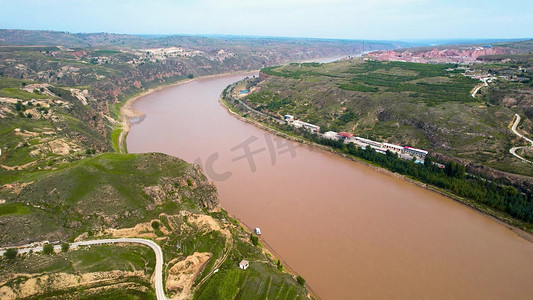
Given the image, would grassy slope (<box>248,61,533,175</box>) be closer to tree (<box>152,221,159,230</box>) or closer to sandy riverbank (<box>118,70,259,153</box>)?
sandy riverbank (<box>118,70,259,153</box>)

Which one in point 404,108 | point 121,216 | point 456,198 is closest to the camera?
point 121,216

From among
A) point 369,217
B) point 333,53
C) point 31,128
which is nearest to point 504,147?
point 369,217

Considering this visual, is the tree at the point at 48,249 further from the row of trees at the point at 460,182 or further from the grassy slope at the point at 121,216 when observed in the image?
the row of trees at the point at 460,182

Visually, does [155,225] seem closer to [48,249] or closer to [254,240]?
[48,249]

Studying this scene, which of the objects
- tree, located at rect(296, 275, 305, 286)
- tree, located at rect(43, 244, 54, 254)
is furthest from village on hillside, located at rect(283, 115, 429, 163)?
tree, located at rect(43, 244, 54, 254)

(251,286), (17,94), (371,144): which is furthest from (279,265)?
(17,94)

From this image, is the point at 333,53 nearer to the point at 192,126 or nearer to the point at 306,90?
the point at 306,90
